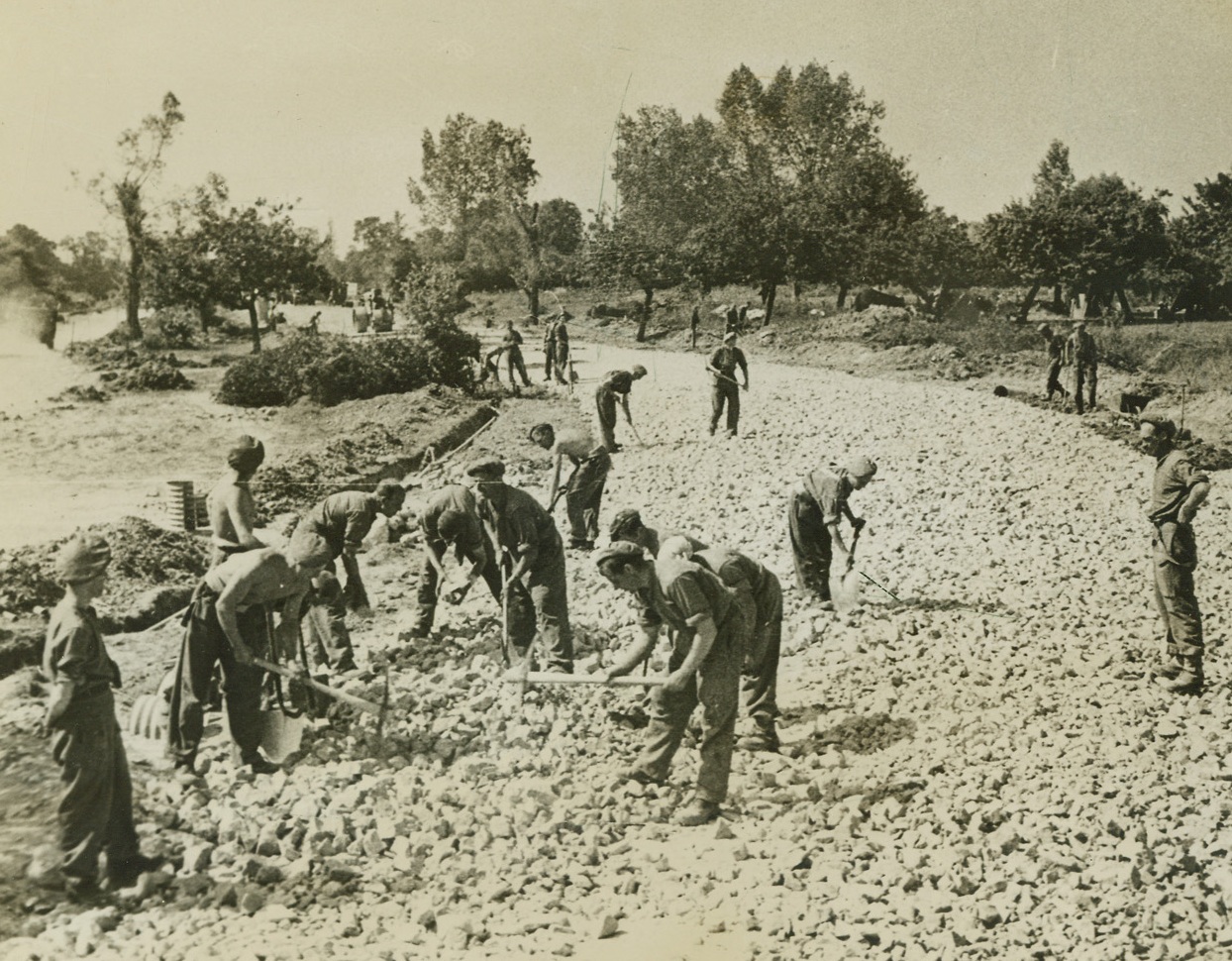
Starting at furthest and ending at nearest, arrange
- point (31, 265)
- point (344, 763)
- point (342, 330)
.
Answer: point (342, 330) < point (31, 265) < point (344, 763)

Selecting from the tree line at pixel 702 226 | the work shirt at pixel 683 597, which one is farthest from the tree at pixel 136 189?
the work shirt at pixel 683 597

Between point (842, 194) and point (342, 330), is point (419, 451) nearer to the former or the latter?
point (342, 330)

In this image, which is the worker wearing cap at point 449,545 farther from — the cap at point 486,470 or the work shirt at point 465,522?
the cap at point 486,470

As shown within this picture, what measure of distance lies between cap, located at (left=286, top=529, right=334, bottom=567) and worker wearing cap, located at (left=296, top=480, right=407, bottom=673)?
13 cm

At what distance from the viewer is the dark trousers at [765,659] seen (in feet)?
20.0

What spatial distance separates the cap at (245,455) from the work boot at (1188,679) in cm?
559

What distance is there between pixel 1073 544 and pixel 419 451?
6.20m

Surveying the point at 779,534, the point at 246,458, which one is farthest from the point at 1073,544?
the point at 246,458

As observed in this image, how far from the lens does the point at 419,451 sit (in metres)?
11.0

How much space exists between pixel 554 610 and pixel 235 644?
229 cm

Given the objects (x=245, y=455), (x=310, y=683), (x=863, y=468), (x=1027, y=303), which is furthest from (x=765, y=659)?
(x=1027, y=303)

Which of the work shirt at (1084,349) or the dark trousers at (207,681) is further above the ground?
the work shirt at (1084,349)

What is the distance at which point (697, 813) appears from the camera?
5406mm

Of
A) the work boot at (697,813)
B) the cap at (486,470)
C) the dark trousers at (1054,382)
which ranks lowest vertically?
the work boot at (697,813)
